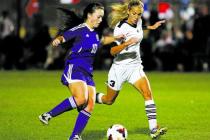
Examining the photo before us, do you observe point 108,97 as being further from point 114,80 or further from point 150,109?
point 150,109

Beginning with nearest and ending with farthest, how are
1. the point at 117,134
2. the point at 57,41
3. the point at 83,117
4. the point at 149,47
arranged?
1. the point at 117,134
2. the point at 57,41
3. the point at 83,117
4. the point at 149,47

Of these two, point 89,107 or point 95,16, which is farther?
point 95,16

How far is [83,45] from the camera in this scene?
11.9 meters

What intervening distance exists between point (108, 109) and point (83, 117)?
5.41 meters

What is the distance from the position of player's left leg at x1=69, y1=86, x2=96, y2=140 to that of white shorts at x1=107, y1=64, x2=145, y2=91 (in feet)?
3.51

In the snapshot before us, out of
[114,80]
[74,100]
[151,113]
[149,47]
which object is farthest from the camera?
[149,47]

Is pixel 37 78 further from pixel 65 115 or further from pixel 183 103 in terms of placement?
pixel 65 115

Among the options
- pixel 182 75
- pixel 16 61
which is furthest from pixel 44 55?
pixel 182 75

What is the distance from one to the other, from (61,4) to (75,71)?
20.6 m

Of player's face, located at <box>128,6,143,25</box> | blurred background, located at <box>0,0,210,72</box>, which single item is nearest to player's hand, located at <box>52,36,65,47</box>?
player's face, located at <box>128,6,143,25</box>

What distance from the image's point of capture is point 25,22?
3738 centimetres

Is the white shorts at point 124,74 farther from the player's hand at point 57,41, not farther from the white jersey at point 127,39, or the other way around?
the player's hand at point 57,41

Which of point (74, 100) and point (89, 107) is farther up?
point (74, 100)

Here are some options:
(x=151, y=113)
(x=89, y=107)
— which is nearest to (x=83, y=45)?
(x=89, y=107)
